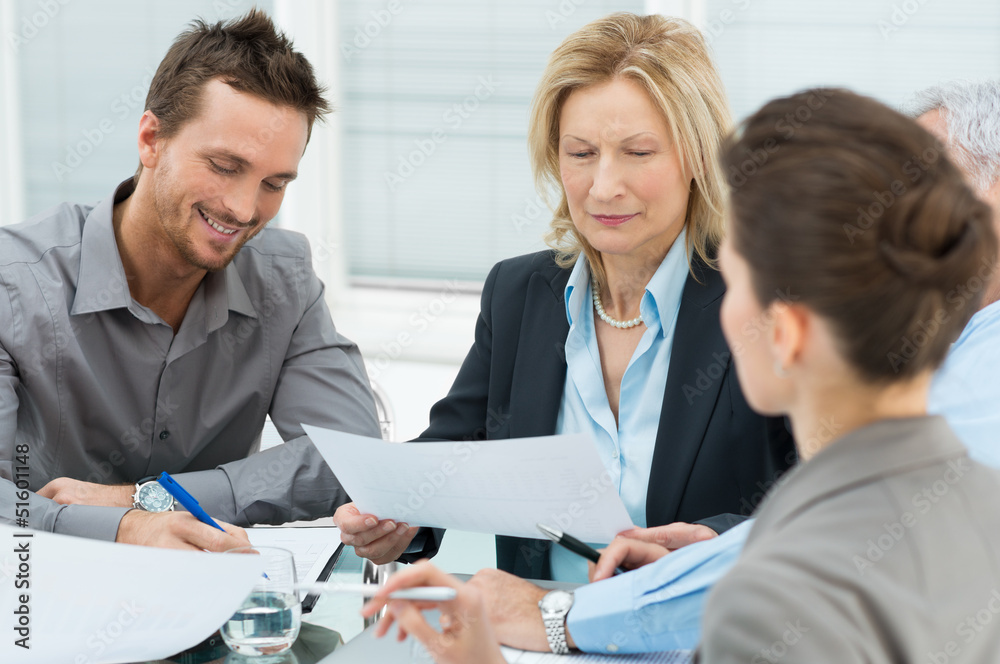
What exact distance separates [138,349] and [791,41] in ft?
7.59

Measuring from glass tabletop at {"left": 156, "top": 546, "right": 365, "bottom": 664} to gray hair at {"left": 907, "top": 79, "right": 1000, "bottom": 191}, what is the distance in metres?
1.10

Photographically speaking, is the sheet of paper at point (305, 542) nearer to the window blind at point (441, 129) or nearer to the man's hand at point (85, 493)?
the man's hand at point (85, 493)

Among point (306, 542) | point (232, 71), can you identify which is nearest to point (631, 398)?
point (306, 542)

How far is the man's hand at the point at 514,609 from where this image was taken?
1.08 m

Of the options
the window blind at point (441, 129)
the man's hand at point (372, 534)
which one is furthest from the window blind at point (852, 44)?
the man's hand at point (372, 534)

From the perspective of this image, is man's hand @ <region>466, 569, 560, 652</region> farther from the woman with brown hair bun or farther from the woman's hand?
the woman with brown hair bun

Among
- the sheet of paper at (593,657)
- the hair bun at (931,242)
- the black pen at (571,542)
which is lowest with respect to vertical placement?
the sheet of paper at (593,657)

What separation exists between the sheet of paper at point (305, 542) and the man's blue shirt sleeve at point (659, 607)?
432mm

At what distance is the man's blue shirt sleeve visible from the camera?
3.39ft

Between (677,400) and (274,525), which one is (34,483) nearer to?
(274,525)

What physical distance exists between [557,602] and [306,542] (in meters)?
0.50

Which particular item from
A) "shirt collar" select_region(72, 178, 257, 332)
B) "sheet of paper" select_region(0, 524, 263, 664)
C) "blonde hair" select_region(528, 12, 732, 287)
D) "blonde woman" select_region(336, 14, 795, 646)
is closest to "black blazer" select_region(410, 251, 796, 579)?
"blonde woman" select_region(336, 14, 795, 646)

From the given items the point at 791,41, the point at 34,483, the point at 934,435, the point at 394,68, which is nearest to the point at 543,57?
the point at 394,68

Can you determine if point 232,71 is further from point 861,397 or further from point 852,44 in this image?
point 852,44
